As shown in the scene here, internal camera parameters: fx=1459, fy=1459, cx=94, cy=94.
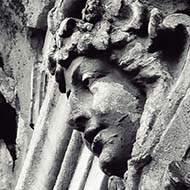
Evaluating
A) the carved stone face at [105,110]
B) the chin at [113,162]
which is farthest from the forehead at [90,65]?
the chin at [113,162]

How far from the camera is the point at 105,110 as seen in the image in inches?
88.4

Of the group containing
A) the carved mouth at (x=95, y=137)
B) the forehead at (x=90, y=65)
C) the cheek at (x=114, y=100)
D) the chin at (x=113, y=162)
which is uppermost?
the forehead at (x=90, y=65)

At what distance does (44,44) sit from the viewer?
10.4ft

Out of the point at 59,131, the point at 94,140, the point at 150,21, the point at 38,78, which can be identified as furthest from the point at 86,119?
the point at 38,78

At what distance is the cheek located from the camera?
7.38ft

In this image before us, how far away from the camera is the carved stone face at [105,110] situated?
2234mm

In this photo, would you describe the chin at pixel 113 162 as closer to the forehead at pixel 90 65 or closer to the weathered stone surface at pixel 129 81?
the weathered stone surface at pixel 129 81

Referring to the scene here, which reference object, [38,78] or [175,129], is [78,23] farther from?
[38,78]

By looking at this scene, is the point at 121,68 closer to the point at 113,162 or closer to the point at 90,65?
the point at 90,65

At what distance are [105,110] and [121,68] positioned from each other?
78mm

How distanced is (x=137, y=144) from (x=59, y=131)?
715 millimetres

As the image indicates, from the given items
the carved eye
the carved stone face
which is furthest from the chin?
the carved eye

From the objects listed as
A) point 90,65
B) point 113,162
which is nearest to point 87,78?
point 90,65

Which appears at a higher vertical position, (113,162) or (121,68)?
(121,68)
